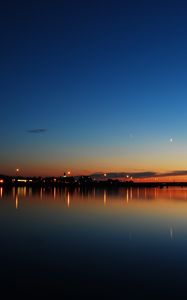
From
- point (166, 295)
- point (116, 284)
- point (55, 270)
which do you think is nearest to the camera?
point (166, 295)

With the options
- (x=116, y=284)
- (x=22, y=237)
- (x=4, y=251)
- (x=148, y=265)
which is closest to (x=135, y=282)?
(x=116, y=284)

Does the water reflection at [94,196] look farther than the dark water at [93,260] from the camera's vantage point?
Yes

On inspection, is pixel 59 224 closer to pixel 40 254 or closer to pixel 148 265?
pixel 40 254

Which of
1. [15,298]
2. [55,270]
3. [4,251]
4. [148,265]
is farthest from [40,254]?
[15,298]

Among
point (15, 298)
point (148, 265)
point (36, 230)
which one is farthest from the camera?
point (36, 230)

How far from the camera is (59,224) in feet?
106

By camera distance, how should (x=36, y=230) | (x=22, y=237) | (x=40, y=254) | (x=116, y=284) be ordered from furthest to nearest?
(x=36, y=230), (x=22, y=237), (x=40, y=254), (x=116, y=284)

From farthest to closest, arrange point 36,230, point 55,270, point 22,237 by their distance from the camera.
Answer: point 36,230 < point 22,237 < point 55,270

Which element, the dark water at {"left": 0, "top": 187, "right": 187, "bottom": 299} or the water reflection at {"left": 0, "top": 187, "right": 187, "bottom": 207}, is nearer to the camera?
the dark water at {"left": 0, "top": 187, "right": 187, "bottom": 299}

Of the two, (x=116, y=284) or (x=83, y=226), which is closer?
(x=116, y=284)

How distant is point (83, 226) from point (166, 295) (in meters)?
19.2

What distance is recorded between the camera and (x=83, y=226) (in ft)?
104

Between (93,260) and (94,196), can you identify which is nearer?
(93,260)

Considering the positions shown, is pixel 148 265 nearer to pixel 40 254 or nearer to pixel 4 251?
pixel 40 254
